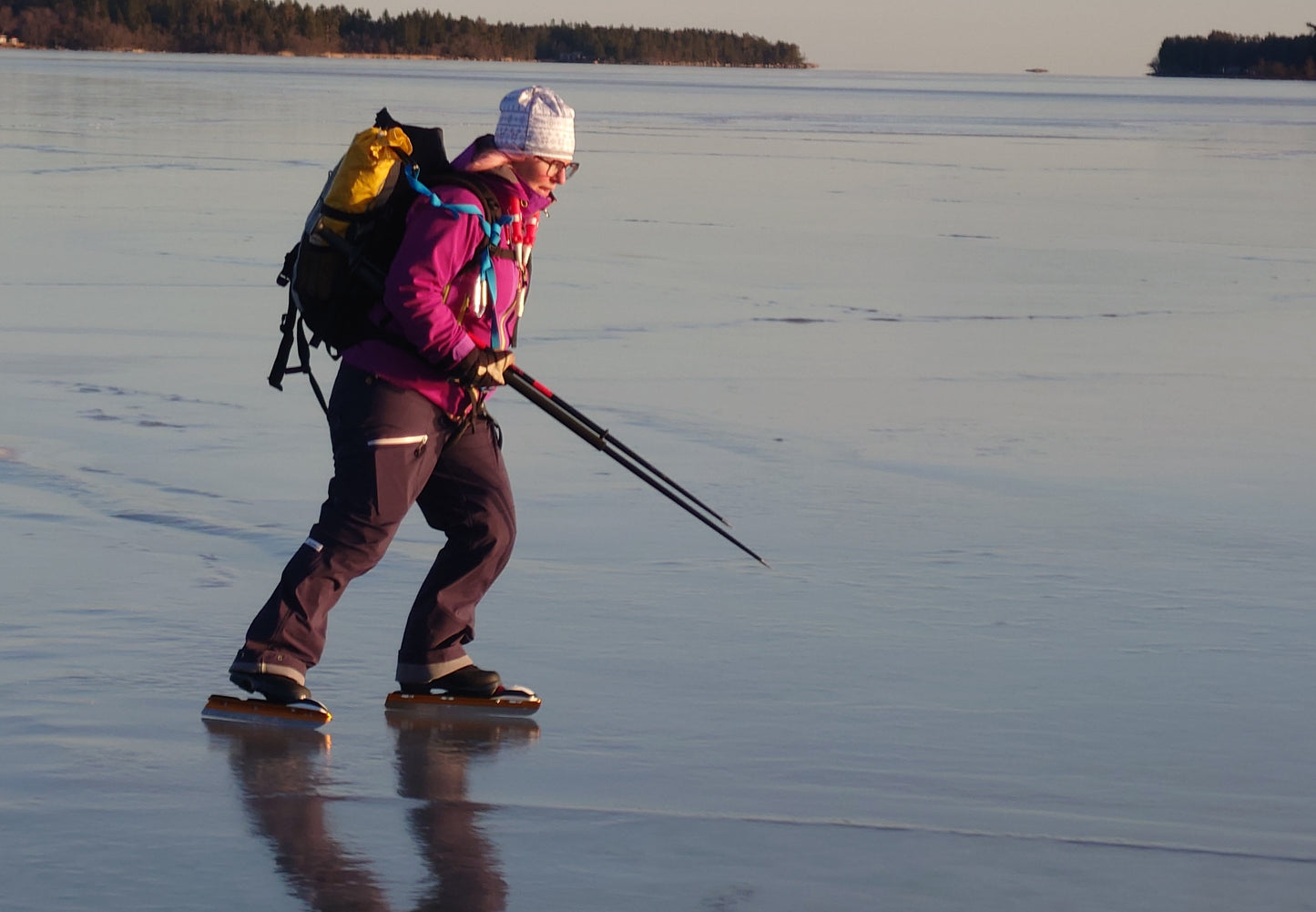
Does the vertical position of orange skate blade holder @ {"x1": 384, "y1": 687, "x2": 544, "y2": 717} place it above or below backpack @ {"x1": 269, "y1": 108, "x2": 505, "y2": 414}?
below

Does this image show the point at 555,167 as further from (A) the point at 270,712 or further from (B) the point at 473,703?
(A) the point at 270,712

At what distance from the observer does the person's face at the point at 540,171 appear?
12.8ft

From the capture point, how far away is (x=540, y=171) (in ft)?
12.9

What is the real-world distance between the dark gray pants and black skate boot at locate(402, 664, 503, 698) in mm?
21

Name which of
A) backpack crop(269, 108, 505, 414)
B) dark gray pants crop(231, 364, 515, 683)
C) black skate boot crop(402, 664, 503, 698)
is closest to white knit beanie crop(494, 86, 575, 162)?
backpack crop(269, 108, 505, 414)

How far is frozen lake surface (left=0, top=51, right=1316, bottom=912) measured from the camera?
3.25 m

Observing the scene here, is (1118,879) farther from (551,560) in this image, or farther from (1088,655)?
(551,560)

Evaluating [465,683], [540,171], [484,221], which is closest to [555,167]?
[540,171]

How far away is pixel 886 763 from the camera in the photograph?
12.3 feet

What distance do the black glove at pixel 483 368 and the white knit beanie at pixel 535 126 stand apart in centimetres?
43

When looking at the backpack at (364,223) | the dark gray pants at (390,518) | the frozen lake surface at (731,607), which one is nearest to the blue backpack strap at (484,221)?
the backpack at (364,223)

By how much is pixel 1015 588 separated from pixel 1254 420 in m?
2.79

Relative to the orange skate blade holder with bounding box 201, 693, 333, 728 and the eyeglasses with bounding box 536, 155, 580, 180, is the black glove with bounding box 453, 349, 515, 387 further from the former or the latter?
the orange skate blade holder with bounding box 201, 693, 333, 728

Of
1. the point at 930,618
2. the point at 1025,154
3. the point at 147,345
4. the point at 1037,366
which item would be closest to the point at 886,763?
the point at 930,618
